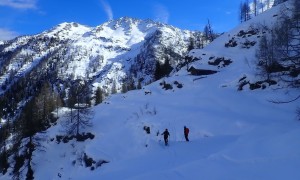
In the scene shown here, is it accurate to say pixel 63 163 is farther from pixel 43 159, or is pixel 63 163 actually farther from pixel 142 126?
pixel 142 126

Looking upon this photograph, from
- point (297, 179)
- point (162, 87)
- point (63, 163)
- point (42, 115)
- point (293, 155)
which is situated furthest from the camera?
point (42, 115)

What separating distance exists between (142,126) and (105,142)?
Answer: 213 inches

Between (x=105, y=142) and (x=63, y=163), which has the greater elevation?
(x=105, y=142)

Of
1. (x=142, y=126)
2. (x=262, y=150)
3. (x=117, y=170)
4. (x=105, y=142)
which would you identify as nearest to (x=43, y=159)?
(x=105, y=142)

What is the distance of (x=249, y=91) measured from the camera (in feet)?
168

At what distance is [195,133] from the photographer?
37.1 meters

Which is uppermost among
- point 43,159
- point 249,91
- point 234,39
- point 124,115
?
point 234,39

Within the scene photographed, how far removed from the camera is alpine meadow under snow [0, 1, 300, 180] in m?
19.7

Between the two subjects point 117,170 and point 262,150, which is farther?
point 117,170

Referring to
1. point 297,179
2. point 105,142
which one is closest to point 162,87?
point 105,142

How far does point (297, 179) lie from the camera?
14.7 meters

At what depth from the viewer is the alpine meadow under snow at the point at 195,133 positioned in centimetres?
1966

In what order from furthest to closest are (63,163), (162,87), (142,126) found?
(162,87) → (63,163) → (142,126)

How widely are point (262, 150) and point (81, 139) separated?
35887 millimetres
